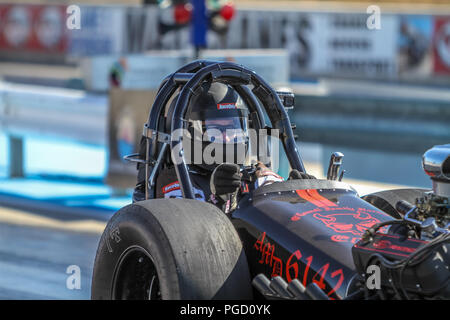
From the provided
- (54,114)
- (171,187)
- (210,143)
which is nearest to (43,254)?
(171,187)

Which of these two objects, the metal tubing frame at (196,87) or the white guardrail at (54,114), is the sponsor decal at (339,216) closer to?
the metal tubing frame at (196,87)

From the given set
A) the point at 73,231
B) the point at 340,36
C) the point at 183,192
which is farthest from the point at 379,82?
the point at 183,192

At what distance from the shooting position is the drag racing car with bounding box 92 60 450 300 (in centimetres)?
349

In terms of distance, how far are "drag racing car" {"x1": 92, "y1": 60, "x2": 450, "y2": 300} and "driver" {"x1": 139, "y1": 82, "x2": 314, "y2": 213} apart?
13 cm

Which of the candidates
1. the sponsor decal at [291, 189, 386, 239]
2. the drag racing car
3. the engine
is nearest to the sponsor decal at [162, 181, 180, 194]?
the drag racing car

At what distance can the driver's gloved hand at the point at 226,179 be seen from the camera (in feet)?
14.4

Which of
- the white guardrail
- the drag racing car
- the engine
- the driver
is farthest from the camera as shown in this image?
the white guardrail

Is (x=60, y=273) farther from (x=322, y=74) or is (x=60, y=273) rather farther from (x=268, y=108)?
(x=322, y=74)

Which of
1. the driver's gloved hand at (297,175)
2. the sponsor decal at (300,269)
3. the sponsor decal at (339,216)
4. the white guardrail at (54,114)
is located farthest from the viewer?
the white guardrail at (54,114)

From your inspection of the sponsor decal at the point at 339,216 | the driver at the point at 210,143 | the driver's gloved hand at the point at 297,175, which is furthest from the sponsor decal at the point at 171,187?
the sponsor decal at the point at 339,216

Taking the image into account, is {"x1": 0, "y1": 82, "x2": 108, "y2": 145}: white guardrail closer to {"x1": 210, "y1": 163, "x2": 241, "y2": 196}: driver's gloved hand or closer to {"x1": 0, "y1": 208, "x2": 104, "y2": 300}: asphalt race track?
{"x1": 0, "y1": 208, "x2": 104, "y2": 300}: asphalt race track

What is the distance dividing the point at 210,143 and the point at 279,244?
40.5 inches
